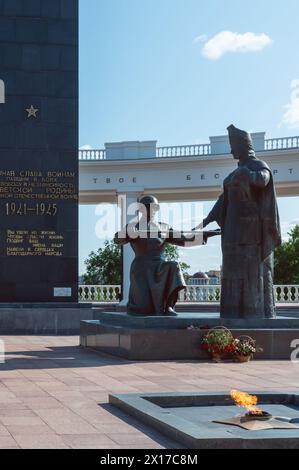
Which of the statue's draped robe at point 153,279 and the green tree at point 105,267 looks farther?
the green tree at point 105,267

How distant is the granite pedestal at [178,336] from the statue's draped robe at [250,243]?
1.25 ft

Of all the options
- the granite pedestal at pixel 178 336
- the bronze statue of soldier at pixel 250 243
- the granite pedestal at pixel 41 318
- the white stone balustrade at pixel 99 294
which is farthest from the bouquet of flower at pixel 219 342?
the white stone balustrade at pixel 99 294

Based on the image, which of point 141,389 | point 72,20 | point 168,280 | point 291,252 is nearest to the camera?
point 141,389

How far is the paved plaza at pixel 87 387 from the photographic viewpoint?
20.5 ft

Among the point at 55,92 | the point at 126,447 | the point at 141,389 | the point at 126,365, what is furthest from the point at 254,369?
the point at 55,92

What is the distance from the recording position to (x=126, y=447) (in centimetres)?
589

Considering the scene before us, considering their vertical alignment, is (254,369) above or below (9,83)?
below

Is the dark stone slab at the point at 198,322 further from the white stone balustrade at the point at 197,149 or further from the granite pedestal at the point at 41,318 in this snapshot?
the white stone balustrade at the point at 197,149

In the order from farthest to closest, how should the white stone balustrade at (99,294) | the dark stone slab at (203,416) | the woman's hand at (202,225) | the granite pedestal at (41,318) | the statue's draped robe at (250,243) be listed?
1. the white stone balustrade at (99,294)
2. the granite pedestal at (41,318)
3. the woman's hand at (202,225)
4. the statue's draped robe at (250,243)
5. the dark stone slab at (203,416)

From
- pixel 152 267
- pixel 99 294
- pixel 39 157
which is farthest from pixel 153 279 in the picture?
pixel 99 294

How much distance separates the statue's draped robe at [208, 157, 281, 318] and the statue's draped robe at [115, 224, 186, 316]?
95 cm

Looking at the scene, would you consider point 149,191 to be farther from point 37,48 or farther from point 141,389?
point 141,389

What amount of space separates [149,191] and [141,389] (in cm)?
2463

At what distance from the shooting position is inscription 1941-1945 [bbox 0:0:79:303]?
20266 millimetres
